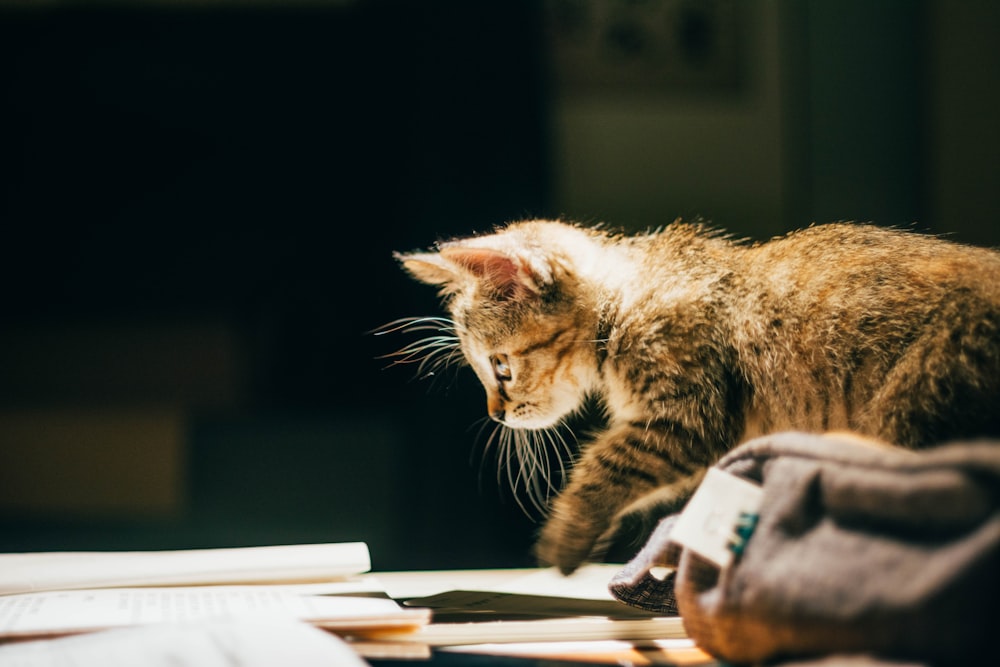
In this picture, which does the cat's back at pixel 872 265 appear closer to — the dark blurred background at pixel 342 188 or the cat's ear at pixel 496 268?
the dark blurred background at pixel 342 188

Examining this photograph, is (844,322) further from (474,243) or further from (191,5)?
(191,5)

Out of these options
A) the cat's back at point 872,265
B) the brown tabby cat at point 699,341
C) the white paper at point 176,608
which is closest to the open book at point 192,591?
the white paper at point 176,608

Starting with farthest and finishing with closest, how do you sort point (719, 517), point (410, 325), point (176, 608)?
point (410, 325)
point (176, 608)
point (719, 517)

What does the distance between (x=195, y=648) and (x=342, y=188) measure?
62 cm

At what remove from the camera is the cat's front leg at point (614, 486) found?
87 centimetres

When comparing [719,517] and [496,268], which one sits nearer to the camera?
[719,517]

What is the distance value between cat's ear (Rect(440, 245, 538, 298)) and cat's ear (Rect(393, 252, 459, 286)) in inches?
0.8

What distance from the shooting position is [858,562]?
1.76 feet

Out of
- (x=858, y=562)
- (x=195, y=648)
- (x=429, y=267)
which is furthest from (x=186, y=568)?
(x=858, y=562)

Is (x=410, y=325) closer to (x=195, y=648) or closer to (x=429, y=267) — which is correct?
(x=429, y=267)

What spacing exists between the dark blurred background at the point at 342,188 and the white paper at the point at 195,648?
47cm

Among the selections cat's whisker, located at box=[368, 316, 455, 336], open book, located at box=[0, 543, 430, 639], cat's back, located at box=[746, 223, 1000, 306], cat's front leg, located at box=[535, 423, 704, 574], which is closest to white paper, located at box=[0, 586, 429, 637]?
open book, located at box=[0, 543, 430, 639]

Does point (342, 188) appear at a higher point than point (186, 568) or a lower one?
higher

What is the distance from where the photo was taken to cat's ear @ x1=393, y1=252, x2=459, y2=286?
95 cm
